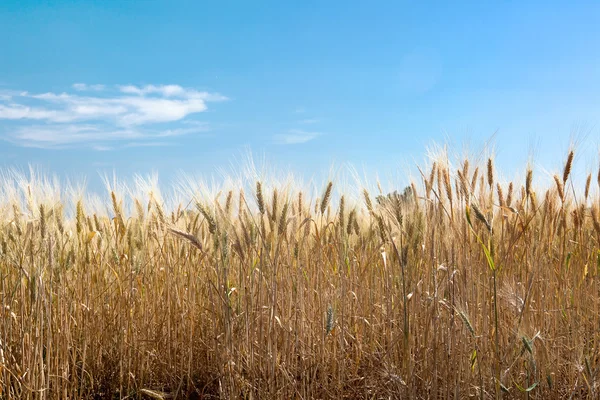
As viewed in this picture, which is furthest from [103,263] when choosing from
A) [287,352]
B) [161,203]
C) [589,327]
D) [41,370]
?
[589,327]

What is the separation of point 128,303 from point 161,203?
0.56 metres

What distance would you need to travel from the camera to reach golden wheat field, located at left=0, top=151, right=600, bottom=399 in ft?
6.91

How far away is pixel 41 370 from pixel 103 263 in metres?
1.18

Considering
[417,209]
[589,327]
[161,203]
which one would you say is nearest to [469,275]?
[417,209]

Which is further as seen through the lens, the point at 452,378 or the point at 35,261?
the point at 35,261

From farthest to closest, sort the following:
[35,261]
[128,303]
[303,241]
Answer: [128,303], [303,241], [35,261]

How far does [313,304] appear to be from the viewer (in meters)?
2.48

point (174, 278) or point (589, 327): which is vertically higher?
point (174, 278)

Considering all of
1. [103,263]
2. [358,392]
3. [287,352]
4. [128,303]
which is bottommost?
[358,392]

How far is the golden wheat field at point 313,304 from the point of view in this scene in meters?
2.11

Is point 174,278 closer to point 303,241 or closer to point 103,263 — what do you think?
point 103,263

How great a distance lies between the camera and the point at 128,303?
2.86 m

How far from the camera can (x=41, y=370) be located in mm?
2197

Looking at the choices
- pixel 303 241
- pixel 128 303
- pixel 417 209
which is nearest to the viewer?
pixel 417 209
